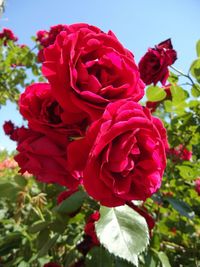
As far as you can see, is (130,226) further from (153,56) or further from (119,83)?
(153,56)

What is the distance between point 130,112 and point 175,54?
26.6 inches

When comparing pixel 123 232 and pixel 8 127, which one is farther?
pixel 8 127

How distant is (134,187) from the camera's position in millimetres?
562

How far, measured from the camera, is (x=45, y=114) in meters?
0.59

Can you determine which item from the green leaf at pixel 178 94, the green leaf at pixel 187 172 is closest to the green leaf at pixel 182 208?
the green leaf at pixel 187 172

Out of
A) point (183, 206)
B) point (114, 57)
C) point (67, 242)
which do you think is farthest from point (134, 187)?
point (67, 242)

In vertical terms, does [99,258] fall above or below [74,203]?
below

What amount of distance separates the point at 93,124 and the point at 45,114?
12cm

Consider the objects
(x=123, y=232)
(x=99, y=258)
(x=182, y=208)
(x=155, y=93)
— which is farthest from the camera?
(x=155, y=93)

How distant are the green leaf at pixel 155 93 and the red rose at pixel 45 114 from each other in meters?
0.56

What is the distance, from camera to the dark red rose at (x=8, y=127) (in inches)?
109

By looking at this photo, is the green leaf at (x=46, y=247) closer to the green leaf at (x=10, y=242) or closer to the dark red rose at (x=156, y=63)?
the green leaf at (x=10, y=242)

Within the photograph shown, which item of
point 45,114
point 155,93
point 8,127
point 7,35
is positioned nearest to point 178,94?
point 155,93

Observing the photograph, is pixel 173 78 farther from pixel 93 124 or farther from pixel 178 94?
pixel 93 124
